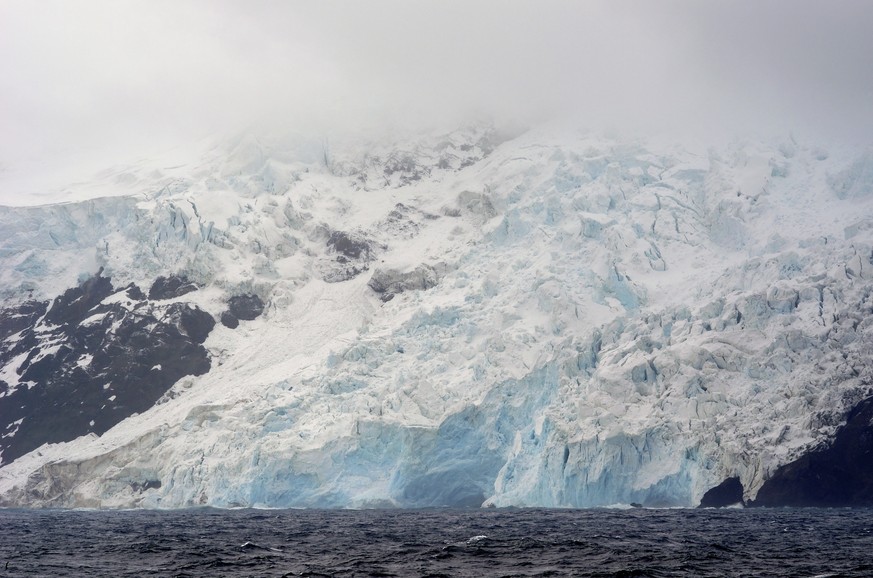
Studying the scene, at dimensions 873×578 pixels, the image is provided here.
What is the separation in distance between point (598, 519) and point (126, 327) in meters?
68.4

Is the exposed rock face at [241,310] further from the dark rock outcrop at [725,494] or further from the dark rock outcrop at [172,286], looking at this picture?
the dark rock outcrop at [725,494]

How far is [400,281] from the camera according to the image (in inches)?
3831

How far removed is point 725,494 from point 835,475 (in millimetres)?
6601

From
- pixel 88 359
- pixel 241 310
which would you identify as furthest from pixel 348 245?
pixel 88 359

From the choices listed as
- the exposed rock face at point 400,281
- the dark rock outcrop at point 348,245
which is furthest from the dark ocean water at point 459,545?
the dark rock outcrop at point 348,245

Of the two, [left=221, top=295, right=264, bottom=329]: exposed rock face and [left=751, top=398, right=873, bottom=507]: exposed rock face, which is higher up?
[left=221, top=295, right=264, bottom=329]: exposed rock face

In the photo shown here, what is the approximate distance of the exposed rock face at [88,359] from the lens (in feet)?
311

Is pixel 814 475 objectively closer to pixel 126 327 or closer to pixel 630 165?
pixel 630 165

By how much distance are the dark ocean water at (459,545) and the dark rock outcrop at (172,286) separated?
48890 mm

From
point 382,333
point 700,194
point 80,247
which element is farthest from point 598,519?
point 80,247

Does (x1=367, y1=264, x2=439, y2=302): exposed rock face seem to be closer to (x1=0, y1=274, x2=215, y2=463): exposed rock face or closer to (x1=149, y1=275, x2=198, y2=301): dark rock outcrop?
(x1=0, y1=274, x2=215, y2=463): exposed rock face

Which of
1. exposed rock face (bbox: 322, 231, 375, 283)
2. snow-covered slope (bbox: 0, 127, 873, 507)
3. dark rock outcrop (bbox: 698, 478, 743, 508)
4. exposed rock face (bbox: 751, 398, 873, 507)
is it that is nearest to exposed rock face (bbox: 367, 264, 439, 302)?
Answer: snow-covered slope (bbox: 0, 127, 873, 507)

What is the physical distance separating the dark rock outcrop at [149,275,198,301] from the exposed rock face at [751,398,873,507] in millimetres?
65650

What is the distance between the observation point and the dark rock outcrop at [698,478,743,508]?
5812 centimetres
